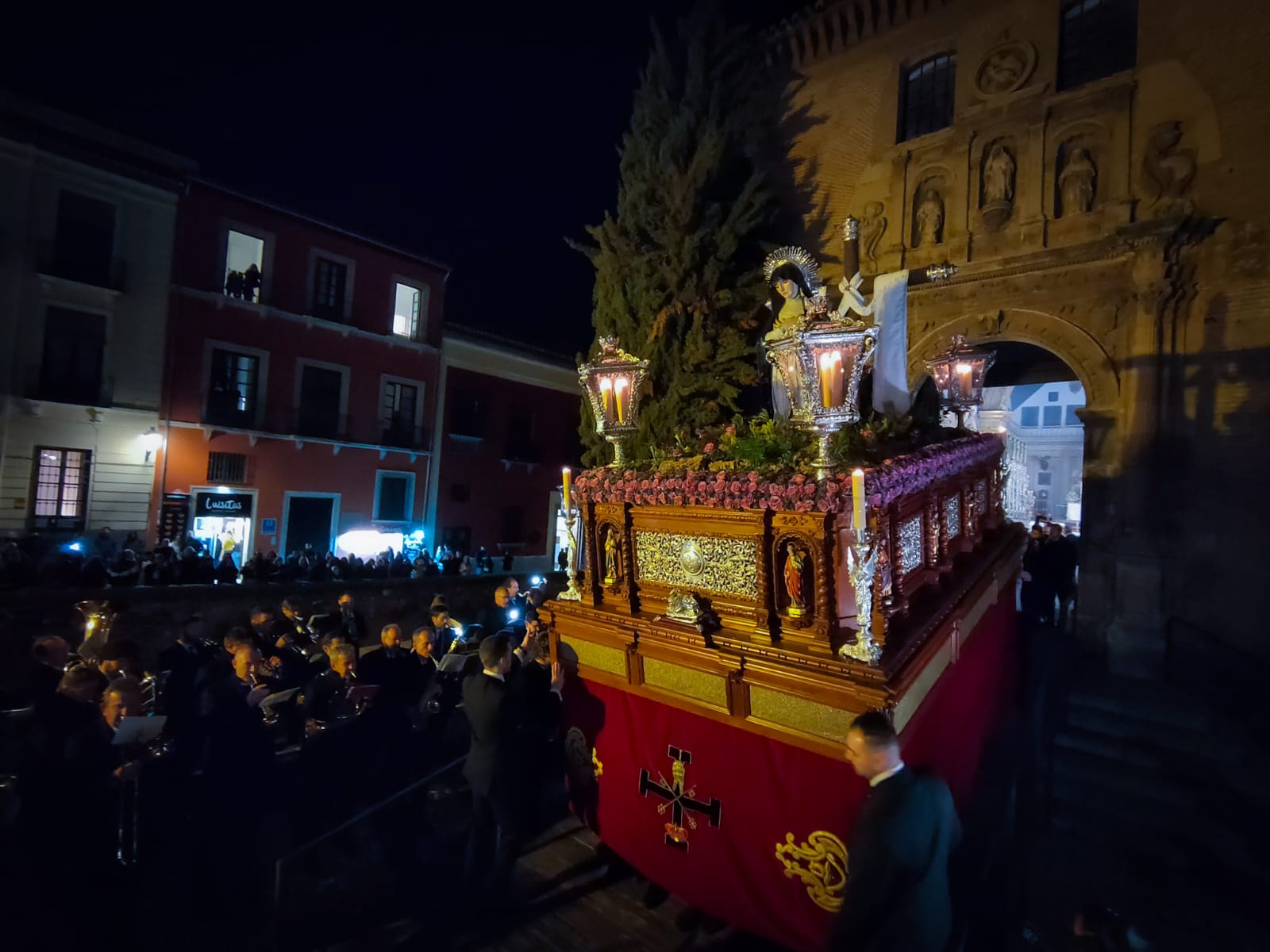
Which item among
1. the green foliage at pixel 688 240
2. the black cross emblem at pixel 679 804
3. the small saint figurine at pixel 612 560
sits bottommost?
the black cross emblem at pixel 679 804

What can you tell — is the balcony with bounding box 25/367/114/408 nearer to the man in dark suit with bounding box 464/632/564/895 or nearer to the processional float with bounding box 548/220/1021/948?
the processional float with bounding box 548/220/1021/948

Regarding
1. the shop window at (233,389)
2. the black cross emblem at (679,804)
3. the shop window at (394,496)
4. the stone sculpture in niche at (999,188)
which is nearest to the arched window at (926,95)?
the stone sculpture in niche at (999,188)

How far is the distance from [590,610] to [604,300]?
23.3 ft

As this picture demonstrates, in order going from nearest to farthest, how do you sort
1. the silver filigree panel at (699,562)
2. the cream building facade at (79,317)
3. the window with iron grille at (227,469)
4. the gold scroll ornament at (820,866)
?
the gold scroll ornament at (820,866), the silver filigree panel at (699,562), the cream building facade at (79,317), the window with iron grille at (227,469)

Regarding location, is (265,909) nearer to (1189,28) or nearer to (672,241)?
(672,241)

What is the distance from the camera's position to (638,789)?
5266mm

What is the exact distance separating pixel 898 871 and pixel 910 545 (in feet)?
10.3

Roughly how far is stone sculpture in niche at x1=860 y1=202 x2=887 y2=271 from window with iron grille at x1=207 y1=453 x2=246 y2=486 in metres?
→ 17.3

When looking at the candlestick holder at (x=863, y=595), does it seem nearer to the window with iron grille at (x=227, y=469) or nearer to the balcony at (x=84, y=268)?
the window with iron grille at (x=227, y=469)

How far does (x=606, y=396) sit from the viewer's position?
22.2ft

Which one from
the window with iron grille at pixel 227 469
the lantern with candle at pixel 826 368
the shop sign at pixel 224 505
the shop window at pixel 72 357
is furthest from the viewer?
the window with iron grille at pixel 227 469

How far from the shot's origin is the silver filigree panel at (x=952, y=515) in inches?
275

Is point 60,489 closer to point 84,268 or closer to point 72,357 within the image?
point 72,357

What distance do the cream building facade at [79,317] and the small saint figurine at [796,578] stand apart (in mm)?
18119
